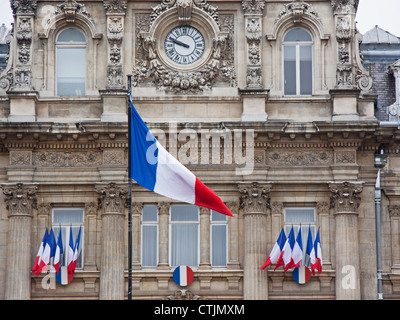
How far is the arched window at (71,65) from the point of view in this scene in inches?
1518

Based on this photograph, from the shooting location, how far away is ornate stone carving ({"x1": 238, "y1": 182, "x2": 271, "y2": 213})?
37125mm

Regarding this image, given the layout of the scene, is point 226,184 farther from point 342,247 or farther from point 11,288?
point 11,288

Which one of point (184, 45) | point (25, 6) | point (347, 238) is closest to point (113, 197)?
point (184, 45)

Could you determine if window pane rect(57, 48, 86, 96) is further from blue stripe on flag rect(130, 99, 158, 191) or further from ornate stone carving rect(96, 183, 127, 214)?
blue stripe on flag rect(130, 99, 158, 191)

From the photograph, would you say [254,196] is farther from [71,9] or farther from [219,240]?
[71,9]

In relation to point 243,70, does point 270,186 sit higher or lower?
lower

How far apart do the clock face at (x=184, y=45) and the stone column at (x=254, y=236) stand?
4.99 m

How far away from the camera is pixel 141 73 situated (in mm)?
38312

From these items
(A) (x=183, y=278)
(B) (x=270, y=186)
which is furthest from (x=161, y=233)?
(B) (x=270, y=186)

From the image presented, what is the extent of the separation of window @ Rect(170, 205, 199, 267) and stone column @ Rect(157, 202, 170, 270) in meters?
0.25

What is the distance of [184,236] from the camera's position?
1485 inches

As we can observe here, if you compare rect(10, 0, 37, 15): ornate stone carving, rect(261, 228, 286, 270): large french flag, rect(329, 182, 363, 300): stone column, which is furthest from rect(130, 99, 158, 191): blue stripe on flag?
rect(10, 0, 37, 15): ornate stone carving

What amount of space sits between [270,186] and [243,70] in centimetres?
425

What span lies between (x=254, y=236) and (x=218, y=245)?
145 centimetres
